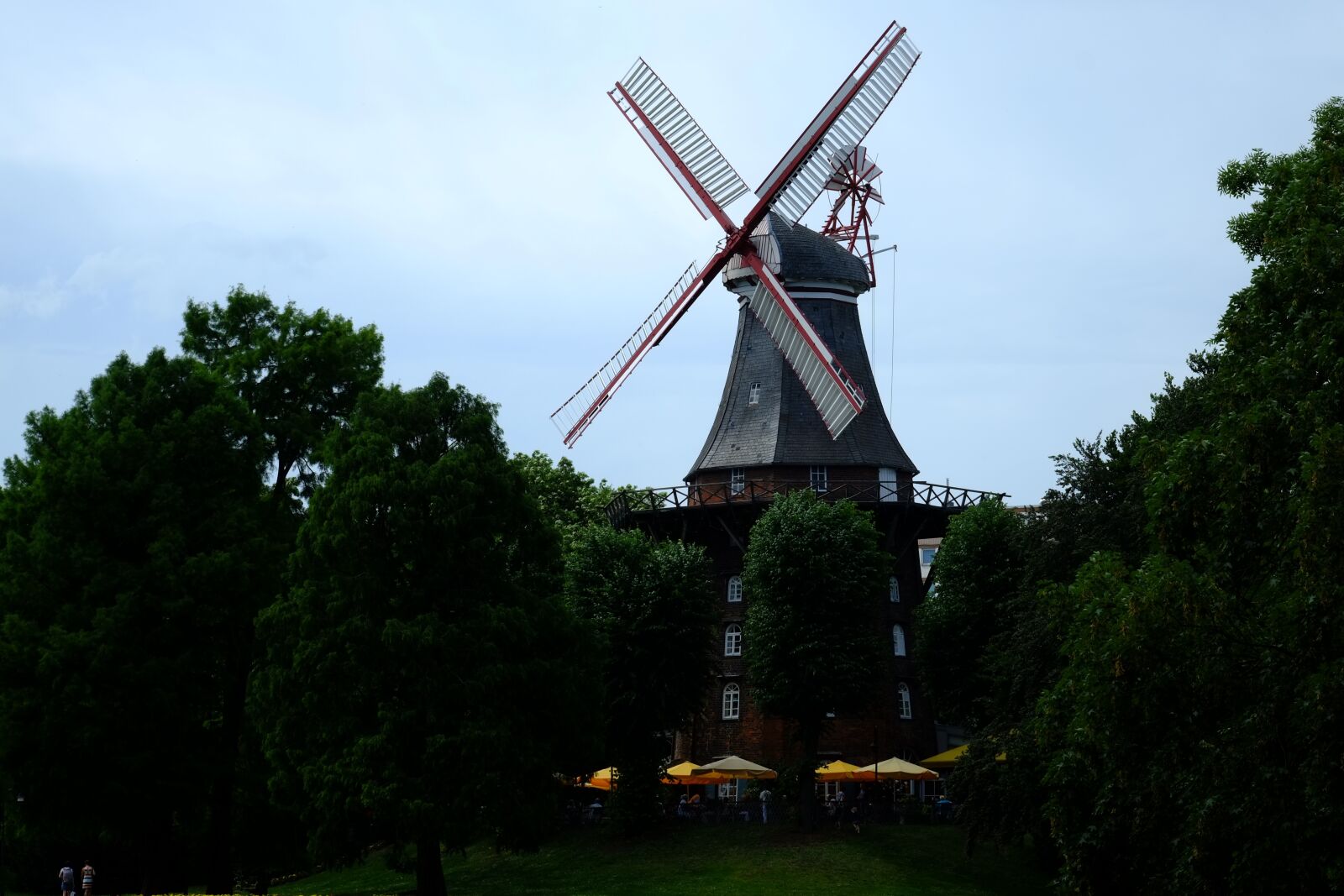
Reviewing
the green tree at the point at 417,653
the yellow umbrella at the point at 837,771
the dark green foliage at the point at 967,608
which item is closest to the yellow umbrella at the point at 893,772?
the yellow umbrella at the point at 837,771

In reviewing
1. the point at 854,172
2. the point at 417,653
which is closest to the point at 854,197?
the point at 854,172

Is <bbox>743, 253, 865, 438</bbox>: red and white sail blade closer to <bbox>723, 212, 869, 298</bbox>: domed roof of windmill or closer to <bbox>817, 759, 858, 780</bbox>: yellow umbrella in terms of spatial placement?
<bbox>723, 212, 869, 298</bbox>: domed roof of windmill

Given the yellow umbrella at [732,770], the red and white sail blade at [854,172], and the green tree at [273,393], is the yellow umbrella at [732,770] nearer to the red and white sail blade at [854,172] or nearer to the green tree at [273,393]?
the green tree at [273,393]

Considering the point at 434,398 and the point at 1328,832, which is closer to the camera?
the point at 1328,832

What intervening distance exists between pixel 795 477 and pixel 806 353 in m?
4.90

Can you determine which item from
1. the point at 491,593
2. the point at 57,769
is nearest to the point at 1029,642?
the point at 491,593

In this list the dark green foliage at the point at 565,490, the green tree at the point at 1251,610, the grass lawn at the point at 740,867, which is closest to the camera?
the green tree at the point at 1251,610

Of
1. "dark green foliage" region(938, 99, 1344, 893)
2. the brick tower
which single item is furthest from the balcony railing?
"dark green foliage" region(938, 99, 1344, 893)

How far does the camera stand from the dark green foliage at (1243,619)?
22328 mm

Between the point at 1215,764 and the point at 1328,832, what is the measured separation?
1.83 meters

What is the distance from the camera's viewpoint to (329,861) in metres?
36.7

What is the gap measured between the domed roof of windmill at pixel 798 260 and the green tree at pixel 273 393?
18681mm

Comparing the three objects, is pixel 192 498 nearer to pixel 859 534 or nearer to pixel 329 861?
Answer: pixel 329 861

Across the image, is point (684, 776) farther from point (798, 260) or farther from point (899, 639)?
point (798, 260)
